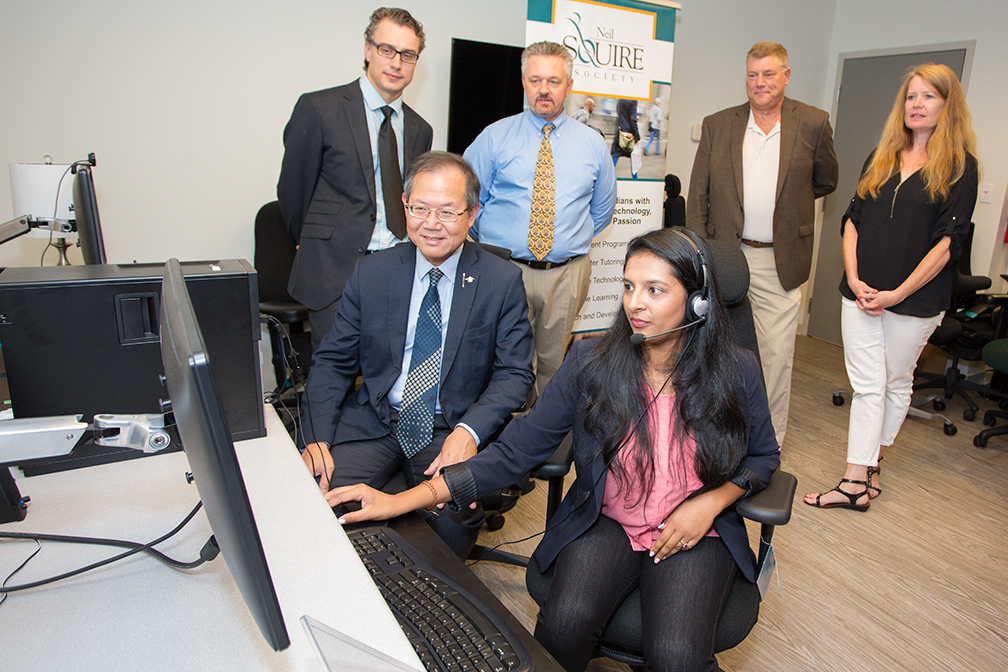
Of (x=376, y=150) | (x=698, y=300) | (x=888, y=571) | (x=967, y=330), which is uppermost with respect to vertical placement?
(x=376, y=150)

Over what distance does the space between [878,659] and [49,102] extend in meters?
3.62

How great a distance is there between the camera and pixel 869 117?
4.66 meters

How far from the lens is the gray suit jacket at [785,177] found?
2939 mm

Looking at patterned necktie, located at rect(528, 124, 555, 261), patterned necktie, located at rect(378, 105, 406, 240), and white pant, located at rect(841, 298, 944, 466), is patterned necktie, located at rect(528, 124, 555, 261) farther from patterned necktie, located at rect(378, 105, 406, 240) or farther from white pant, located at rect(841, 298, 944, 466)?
white pant, located at rect(841, 298, 944, 466)

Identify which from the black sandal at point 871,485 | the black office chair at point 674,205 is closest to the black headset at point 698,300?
the black sandal at point 871,485

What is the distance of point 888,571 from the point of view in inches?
89.0

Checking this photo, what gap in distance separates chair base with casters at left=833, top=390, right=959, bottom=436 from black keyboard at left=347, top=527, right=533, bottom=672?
→ 3208mm

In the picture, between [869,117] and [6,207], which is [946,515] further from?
[6,207]

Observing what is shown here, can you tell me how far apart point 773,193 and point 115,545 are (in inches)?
110

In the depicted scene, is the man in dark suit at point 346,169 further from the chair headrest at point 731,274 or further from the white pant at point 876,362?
the white pant at point 876,362

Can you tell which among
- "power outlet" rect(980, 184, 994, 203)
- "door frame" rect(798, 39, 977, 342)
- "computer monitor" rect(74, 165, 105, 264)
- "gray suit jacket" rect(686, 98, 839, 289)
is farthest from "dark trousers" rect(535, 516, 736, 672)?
"power outlet" rect(980, 184, 994, 203)

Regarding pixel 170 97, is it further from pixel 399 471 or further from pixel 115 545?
pixel 115 545

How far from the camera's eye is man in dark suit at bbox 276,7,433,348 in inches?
94.8

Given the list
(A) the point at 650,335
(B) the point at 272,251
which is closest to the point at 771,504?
(A) the point at 650,335
